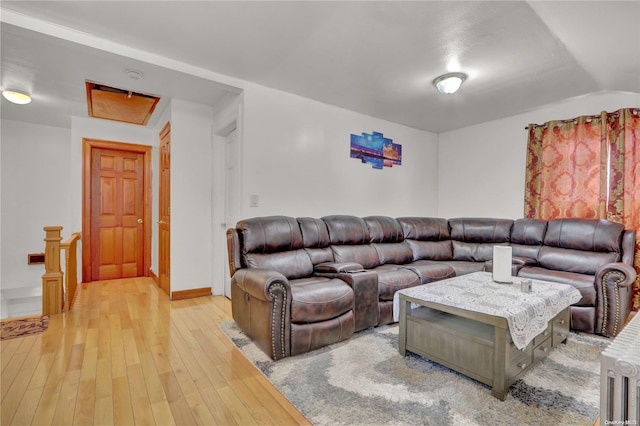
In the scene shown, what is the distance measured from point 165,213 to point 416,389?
11.6ft

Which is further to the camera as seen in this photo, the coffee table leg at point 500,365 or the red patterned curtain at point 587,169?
the red patterned curtain at point 587,169

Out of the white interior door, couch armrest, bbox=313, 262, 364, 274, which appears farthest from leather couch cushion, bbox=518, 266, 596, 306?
the white interior door

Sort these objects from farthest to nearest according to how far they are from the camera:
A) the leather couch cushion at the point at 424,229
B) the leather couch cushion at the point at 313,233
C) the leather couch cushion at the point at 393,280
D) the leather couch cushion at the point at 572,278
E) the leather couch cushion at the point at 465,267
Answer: the leather couch cushion at the point at 424,229, the leather couch cushion at the point at 465,267, the leather couch cushion at the point at 313,233, the leather couch cushion at the point at 393,280, the leather couch cushion at the point at 572,278

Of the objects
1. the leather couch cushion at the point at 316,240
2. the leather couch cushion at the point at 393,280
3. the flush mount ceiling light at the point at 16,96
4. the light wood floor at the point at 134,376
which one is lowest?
the light wood floor at the point at 134,376

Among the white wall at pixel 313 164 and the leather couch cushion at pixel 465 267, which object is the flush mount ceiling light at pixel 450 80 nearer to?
the white wall at pixel 313 164

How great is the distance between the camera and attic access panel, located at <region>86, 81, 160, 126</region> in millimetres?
3473

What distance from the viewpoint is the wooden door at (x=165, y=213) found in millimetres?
3699

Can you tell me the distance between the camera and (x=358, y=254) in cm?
330

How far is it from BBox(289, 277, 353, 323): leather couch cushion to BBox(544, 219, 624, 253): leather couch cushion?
2619mm

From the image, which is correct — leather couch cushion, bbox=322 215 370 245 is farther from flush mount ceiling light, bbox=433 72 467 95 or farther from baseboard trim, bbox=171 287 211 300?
baseboard trim, bbox=171 287 211 300

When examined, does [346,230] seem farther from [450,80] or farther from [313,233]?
[450,80]

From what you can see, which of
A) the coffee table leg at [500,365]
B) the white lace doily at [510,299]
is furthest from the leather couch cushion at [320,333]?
the coffee table leg at [500,365]

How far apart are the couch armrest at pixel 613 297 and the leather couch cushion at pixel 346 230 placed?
215 cm

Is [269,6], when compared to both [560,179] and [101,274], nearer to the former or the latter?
[560,179]
